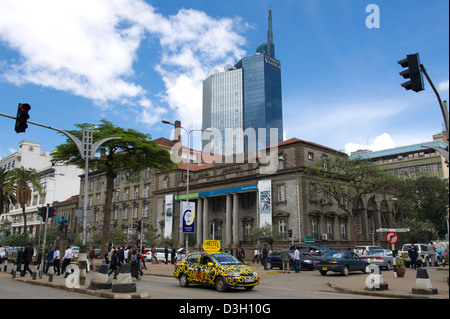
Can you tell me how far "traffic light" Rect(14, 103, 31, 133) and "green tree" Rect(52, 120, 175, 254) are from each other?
51.6ft

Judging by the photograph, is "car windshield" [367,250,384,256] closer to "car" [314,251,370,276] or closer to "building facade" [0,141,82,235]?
"car" [314,251,370,276]

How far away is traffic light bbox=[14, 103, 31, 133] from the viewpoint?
1496 cm

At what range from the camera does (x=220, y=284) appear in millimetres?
15781

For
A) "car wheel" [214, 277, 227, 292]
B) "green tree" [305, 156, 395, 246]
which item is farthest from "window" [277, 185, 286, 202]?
"car wheel" [214, 277, 227, 292]

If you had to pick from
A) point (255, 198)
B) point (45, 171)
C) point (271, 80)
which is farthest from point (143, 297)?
point (271, 80)

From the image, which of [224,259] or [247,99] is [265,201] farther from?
[247,99]

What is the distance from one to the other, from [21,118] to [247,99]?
6140 inches

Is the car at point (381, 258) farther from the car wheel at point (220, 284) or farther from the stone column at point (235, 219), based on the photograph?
the stone column at point (235, 219)

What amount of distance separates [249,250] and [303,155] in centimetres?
1370

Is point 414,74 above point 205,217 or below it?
above

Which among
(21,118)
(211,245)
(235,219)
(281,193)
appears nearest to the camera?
(21,118)

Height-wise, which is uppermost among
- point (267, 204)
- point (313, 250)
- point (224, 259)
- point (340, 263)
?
point (267, 204)

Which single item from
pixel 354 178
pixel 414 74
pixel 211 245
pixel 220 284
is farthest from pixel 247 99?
pixel 414 74
